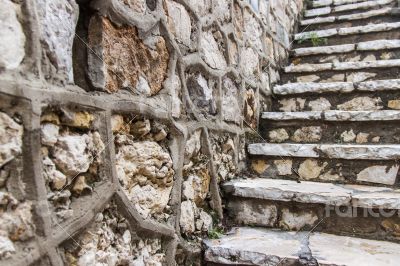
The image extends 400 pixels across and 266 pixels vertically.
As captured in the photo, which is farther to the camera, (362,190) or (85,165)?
(362,190)

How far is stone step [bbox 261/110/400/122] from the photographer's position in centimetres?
185

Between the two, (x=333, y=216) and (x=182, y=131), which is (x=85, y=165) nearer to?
(x=182, y=131)

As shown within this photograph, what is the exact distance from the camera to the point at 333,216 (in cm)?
141

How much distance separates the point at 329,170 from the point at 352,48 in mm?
1284

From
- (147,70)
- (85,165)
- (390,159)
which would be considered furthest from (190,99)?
(390,159)

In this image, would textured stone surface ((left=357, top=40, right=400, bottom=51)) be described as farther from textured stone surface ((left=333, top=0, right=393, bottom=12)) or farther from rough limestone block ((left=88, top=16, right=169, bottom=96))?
rough limestone block ((left=88, top=16, right=169, bottom=96))

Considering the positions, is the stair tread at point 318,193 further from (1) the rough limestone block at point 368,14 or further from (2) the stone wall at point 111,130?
(1) the rough limestone block at point 368,14

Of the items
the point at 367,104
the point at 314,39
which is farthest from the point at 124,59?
the point at 314,39

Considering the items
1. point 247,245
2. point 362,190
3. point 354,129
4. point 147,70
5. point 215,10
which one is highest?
point 215,10

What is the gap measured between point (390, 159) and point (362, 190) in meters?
0.22

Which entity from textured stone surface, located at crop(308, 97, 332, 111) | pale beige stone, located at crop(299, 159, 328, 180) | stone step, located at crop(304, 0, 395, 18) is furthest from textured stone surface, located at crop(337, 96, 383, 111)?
stone step, located at crop(304, 0, 395, 18)

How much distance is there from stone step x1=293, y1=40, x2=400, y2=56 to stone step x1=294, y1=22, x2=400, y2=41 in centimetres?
24

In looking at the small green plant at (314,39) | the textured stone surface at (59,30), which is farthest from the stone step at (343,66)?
the textured stone surface at (59,30)

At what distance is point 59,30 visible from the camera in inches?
29.2
